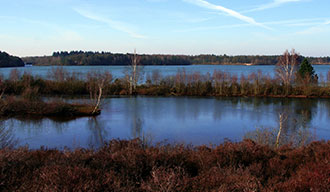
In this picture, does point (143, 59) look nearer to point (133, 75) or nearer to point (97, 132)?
point (133, 75)

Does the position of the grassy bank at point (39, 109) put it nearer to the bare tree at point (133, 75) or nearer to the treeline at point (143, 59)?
the bare tree at point (133, 75)

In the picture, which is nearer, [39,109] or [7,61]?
[39,109]

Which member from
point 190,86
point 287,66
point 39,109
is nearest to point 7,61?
point 190,86

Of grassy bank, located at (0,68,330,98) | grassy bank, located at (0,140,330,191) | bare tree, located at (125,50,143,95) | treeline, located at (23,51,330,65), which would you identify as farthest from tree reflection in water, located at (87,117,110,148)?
treeline, located at (23,51,330,65)

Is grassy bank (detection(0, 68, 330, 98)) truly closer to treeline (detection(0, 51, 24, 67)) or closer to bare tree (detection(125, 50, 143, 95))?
bare tree (detection(125, 50, 143, 95))

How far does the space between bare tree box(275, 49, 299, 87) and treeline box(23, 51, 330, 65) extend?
99.9ft

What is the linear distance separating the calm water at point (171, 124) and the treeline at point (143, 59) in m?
38.2

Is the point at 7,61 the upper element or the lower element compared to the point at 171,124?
upper

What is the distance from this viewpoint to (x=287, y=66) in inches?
1615

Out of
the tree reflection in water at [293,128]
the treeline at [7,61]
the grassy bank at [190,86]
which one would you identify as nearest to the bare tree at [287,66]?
the grassy bank at [190,86]

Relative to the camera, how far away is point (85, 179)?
515 cm

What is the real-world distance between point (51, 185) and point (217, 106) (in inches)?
953

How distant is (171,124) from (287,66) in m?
→ 27.8

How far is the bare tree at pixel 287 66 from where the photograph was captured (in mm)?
39312
